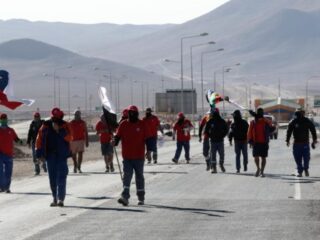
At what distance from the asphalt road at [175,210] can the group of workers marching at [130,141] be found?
0.40 m

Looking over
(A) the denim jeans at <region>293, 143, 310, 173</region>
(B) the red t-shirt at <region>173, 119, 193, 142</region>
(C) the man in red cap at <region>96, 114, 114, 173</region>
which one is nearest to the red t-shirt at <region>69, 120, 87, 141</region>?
(C) the man in red cap at <region>96, 114, 114, 173</region>

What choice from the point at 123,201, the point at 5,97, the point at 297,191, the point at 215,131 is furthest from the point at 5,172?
the point at 215,131

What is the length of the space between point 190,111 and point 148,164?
70.5 meters

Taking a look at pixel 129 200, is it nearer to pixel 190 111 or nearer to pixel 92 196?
pixel 92 196

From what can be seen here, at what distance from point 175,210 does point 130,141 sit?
5.66 ft

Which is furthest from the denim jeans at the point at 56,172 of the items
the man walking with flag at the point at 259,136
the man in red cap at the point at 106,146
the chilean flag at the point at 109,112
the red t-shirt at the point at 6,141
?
the man in red cap at the point at 106,146

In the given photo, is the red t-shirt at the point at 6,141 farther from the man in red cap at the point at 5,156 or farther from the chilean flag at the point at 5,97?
the chilean flag at the point at 5,97

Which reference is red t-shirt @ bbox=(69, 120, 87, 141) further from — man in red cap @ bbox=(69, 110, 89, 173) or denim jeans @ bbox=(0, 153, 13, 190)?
denim jeans @ bbox=(0, 153, 13, 190)

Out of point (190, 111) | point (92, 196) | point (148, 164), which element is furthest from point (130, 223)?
point (190, 111)

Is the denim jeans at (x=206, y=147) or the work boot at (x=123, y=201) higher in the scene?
the denim jeans at (x=206, y=147)

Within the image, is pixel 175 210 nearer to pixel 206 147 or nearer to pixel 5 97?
pixel 5 97

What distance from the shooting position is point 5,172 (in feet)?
70.7

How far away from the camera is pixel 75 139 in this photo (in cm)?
2798

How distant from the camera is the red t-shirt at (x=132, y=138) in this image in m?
17.7
